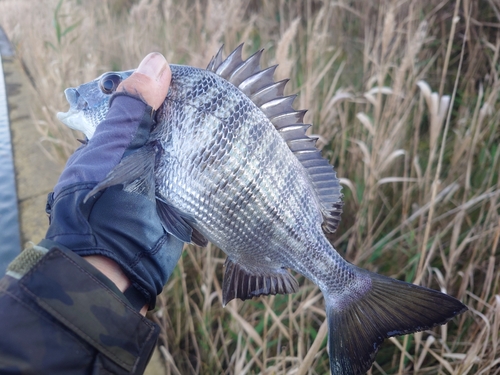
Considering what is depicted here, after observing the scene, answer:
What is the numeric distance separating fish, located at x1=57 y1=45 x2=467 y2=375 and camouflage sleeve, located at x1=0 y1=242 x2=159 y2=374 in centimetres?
31

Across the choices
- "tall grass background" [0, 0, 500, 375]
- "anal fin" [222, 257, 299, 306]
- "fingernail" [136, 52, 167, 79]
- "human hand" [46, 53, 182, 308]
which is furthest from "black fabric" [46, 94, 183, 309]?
"tall grass background" [0, 0, 500, 375]

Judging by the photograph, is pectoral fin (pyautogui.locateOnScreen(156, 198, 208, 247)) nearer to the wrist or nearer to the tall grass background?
the wrist

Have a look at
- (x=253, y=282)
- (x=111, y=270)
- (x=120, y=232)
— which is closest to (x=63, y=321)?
(x=111, y=270)

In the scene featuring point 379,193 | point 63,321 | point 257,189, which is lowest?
point 379,193

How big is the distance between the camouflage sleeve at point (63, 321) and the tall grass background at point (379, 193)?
63 centimetres

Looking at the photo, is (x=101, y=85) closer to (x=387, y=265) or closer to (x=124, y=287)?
(x=124, y=287)

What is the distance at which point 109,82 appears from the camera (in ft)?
4.55

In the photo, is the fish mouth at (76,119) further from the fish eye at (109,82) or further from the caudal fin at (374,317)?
the caudal fin at (374,317)

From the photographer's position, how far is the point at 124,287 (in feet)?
4.03

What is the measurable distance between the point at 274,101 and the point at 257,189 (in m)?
0.30

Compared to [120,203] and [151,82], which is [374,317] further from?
[151,82]

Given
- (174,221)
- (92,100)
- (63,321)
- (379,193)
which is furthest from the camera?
(379,193)

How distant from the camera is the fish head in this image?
1.38 metres

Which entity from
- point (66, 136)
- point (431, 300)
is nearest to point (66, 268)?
point (431, 300)
